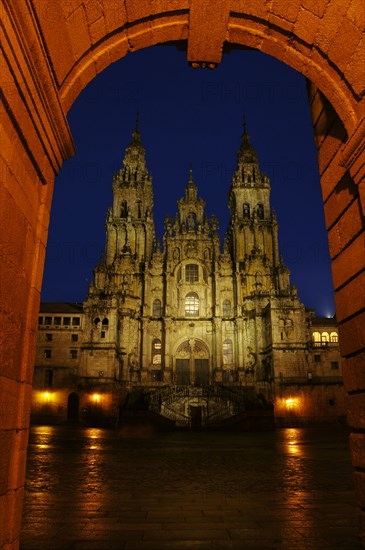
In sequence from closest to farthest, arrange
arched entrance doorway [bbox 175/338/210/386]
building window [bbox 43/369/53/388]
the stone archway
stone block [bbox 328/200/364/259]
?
the stone archway, stone block [bbox 328/200/364/259], building window [bbox 43/369/53/388], arched entrance doorway [bbox 175/338/210/386]

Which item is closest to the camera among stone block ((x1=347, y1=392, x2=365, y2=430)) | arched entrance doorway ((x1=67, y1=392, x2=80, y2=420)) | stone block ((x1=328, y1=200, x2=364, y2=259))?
stone block ((x1=347, y1=392, x2=365, y2=430))

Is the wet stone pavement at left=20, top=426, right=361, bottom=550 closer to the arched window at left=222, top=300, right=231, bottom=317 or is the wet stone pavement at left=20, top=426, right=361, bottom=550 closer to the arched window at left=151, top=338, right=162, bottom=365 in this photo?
the arched window at left=151, top=338, right=162, bottom=365

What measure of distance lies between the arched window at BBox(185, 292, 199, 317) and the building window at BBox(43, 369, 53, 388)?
59.3ft

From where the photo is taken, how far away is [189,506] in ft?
26.5

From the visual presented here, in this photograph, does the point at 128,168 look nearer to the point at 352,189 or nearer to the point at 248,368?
the point at 248,368

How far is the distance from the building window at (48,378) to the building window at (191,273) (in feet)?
66.9

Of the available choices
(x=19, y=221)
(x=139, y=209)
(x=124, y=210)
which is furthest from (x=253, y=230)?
(x=19, y=221)

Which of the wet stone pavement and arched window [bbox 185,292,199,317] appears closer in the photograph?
the wet stone pavement

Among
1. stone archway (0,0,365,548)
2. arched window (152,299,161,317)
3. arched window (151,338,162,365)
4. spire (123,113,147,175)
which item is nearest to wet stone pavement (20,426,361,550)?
stone archway (0,0,365,548)

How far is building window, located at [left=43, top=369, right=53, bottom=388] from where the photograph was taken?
159 ft

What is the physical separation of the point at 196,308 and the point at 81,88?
49.6 meters

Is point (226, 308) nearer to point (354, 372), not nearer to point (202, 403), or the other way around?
point (202, 403)

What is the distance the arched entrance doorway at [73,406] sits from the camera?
47.8m

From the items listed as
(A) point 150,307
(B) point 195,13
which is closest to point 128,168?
(A) point 150,307
